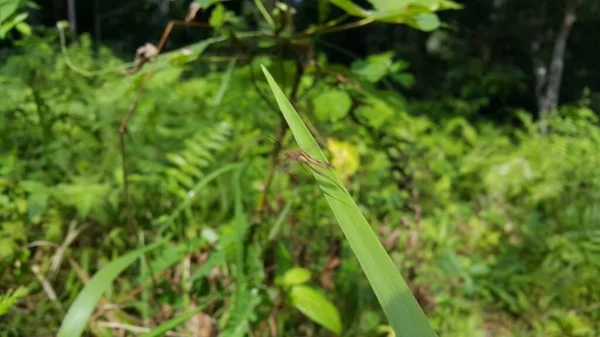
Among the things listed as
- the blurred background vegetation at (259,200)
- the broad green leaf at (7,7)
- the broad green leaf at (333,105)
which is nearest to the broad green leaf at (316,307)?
the blurred background vegetation at (259,200)

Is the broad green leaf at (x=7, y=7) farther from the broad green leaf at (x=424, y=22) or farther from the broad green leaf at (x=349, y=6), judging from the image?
the broad green leaf at (x=424, y=22)

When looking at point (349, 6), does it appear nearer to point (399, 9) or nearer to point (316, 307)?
point (399, 9)

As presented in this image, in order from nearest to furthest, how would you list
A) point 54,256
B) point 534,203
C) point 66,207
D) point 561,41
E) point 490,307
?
point 54,256 → point 66,207 → point 490,307 → point 534,203 → point 561,41

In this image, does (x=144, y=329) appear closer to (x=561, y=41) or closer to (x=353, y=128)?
(x=353, y=128)

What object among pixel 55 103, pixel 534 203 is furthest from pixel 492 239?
pixel 55 103

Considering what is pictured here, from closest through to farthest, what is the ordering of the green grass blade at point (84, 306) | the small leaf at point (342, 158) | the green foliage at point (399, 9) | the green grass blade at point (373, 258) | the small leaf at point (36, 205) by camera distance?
the green grass blade at point (373, 258) → the green grass blade at point (84, 306) → the green foliage at point (399, 9) → the small leaf at point (36, 205) → the small leaf at point (342, 158)

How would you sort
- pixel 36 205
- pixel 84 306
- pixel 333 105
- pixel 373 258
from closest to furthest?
1. pixel 373 258
2. pixel 84 306
3. pixel 333 105
4. pixel 36 205

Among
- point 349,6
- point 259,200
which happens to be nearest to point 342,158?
point 259,200

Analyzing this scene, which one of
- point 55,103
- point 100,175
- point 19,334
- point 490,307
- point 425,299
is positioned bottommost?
point 490,307
